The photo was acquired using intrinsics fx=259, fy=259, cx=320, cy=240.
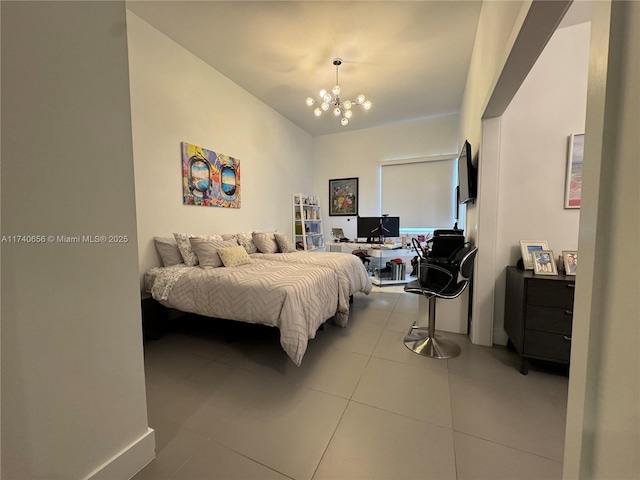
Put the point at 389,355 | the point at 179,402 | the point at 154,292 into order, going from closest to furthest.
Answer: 1. the point at 179,402
2. the point at 389,355
3. the point at 154,292

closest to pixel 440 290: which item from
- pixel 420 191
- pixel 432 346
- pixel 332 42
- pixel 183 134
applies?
pixel 432 346

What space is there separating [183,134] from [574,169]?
3.84 meters

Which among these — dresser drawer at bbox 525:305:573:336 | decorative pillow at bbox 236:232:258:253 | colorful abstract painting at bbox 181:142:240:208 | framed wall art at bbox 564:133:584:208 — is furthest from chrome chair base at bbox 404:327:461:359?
colorful abstract painting at bbox 181:142:240:208

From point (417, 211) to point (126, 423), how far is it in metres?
5.16

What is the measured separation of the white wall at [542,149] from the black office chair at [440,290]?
0.33m

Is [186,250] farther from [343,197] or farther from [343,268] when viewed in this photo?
[343,197]

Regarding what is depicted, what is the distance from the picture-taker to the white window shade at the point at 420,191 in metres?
4.95

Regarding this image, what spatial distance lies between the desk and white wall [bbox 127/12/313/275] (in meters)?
1.39

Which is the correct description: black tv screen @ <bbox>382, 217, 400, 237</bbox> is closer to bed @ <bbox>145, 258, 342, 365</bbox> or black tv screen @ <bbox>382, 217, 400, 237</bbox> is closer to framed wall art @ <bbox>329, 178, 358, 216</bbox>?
framed wall art @ <bbox>329, 178, 358, 216</bbox>

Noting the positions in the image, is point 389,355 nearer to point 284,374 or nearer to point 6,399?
point 284,374

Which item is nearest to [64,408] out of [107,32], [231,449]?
[231,449]

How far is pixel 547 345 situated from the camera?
1.85 metres

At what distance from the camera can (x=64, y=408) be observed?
37.7 inches

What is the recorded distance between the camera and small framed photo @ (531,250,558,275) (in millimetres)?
1964
